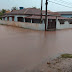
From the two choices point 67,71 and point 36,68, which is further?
point 36,68

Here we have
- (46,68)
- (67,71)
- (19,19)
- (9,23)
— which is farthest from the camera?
(19,19)

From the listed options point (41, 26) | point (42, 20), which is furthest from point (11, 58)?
point (42, 20)

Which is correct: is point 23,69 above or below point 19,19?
below

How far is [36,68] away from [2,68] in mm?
1681

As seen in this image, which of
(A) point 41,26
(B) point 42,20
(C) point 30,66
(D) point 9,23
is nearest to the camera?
(C) point 30,66

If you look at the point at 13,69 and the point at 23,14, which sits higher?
the point at 23,14

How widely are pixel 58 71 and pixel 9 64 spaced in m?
2.65

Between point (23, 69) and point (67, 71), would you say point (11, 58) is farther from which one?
point (67, 71)

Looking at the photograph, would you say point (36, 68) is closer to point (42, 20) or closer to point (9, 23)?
point (42, 20)

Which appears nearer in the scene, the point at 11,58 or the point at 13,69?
the point at 13,69

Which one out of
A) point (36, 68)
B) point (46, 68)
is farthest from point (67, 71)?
point (36, 68)

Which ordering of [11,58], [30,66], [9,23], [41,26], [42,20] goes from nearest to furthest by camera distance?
[30,66] → [11,58] → [41,26] → [42,20] → [9,23]

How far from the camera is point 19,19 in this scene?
31.4 metres

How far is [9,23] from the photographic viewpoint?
94.6ft
